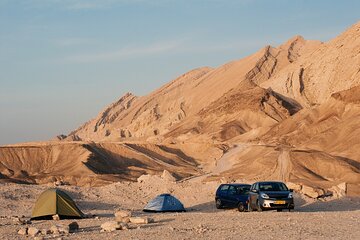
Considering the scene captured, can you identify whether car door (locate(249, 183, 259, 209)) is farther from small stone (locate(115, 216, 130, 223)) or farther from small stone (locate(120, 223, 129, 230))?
small stone (locate(120, 223, 129, 230))

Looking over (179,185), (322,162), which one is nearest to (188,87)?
(322,162)

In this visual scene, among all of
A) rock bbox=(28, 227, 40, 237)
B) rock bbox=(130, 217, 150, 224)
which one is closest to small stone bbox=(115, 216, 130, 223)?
rock bbox=(130, 217, 150, 224)

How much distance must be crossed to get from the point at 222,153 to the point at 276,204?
60.2 m

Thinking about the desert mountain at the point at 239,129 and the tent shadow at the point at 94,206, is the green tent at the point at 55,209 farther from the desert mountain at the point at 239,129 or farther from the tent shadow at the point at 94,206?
the desert mountain at the point at 239,129

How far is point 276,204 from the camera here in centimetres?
2638

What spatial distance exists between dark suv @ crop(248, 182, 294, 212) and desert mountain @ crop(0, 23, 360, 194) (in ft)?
67.1

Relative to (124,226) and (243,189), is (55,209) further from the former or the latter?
(243,189)

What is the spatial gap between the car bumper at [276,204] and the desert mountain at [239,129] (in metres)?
21.0

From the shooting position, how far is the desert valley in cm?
2309

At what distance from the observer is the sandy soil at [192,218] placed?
18.9 meters

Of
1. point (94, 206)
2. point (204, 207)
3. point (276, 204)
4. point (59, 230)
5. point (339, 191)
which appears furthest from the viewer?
point (339, 191)

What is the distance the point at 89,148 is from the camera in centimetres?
8300

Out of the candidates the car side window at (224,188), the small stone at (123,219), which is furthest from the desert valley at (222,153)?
the car side window at (224,188)

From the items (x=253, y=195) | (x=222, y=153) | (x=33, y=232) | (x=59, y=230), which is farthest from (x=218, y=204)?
(x=222, y=153)
